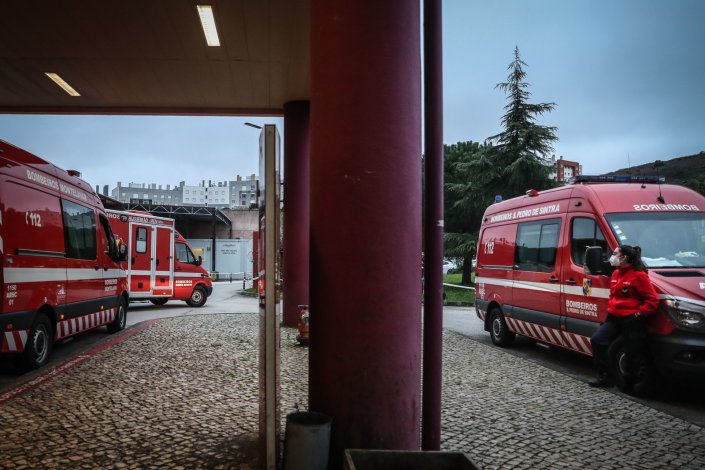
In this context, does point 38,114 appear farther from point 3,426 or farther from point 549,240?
point 549,240

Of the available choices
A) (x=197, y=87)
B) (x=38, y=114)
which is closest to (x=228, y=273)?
(x=38, y=114)

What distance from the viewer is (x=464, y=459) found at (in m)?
2.96

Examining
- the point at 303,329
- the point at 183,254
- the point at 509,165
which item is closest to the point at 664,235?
the point at 303,329

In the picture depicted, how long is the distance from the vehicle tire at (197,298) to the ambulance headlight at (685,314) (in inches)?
594

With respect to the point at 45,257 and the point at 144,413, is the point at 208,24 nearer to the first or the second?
the point at 45,257

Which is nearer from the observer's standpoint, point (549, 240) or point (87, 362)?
point (87, 362)

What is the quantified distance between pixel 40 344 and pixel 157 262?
9.54 meters

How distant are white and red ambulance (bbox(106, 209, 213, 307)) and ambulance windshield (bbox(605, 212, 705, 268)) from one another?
13383mm

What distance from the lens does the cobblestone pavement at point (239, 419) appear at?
165 inches

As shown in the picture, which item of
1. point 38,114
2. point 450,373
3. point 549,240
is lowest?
point 450,373

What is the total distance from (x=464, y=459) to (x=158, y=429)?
116 inches

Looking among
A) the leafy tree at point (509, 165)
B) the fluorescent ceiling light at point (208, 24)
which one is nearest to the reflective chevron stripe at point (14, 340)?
the fluorescent ceiling light at point (208, 24)

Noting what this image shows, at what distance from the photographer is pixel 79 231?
929 centimetres

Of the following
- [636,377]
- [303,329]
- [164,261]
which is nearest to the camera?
[636,377]
